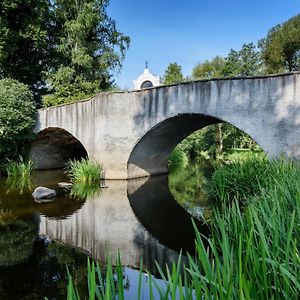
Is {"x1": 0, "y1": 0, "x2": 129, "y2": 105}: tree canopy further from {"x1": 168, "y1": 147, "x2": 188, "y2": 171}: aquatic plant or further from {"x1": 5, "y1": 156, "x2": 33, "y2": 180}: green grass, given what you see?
{"x1": 168, "y1": 147, "x2": 188, "y2": 171}: aquatic plant

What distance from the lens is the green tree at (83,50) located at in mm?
17531

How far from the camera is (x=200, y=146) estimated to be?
1044 inches

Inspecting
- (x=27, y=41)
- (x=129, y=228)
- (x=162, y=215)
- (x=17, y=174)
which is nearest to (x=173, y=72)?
(x=27, y=41)

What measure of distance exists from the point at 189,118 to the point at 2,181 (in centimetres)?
772

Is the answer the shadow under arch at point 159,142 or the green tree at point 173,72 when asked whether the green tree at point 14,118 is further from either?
the green tree at point 173,72

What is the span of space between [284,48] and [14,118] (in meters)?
19.3

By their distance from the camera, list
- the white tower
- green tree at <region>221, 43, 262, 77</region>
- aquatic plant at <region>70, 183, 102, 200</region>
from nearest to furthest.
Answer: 1. aquatic plant at <region>70, 183, 102, 200</region>
2. green tree at <region>221, 43, 262, 77</region>
3. the white tower

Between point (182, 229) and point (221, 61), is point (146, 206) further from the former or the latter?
point (221, 61)

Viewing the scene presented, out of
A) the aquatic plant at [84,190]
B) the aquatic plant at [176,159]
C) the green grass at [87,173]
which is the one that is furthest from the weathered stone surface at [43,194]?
the aquatic plant at [176,159]

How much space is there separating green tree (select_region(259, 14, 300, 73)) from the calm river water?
55.2ft

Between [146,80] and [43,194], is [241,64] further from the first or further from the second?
[43,194]

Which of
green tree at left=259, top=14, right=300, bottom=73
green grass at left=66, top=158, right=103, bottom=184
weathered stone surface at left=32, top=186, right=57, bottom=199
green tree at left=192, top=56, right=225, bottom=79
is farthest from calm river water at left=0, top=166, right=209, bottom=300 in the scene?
green tree at left=192, top=56, right=225, bottom=79

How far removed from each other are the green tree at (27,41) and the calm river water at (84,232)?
33.4 ft

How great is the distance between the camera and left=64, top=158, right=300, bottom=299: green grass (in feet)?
5.17
